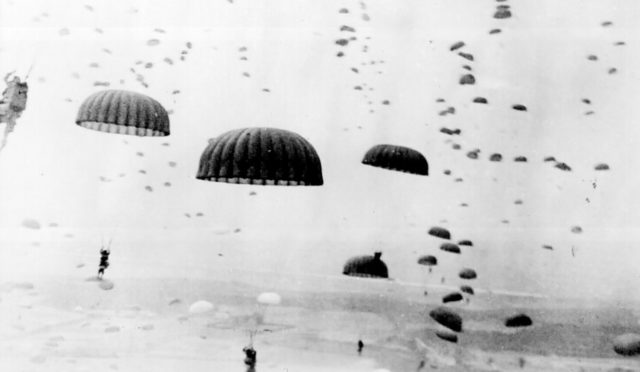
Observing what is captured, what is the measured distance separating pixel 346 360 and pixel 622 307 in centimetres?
211

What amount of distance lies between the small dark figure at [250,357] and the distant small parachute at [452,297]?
5.00 feet

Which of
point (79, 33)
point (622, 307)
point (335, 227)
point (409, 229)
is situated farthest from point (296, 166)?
point (622, 307)

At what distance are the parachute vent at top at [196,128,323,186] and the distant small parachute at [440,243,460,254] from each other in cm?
114

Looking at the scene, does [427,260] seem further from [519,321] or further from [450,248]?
[519,321]

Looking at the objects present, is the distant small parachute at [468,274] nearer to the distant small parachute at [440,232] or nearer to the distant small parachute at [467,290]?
the distant small parachute at [467,290]

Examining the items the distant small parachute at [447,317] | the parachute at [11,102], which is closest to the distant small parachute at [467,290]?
the distant small parachute at [447,317]

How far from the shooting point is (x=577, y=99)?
15.2ft

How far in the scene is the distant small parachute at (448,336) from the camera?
15.0ft

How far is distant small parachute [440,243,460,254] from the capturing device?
4.55 m

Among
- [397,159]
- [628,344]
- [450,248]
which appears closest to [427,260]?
[450,248]

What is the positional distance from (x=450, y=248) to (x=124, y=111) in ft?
8.80

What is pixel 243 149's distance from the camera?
13.4 feet

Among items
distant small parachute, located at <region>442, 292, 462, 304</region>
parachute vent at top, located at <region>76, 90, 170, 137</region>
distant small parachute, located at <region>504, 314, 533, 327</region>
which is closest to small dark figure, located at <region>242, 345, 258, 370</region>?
distant small parachute, located at <region>442, 292, 462, 304</region>

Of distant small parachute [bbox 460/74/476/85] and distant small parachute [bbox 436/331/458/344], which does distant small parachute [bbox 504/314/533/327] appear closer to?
distant small parachute [bbox 436/331/458/344]
